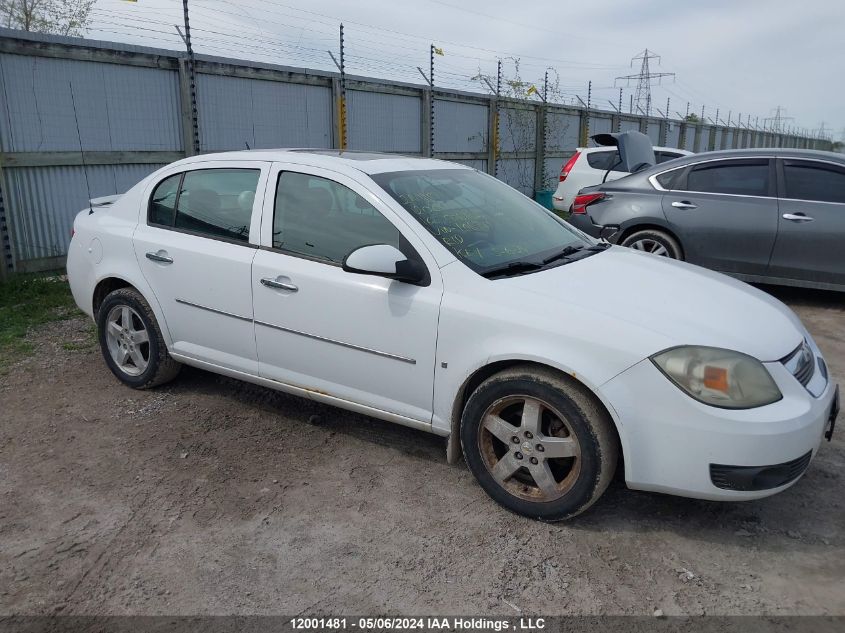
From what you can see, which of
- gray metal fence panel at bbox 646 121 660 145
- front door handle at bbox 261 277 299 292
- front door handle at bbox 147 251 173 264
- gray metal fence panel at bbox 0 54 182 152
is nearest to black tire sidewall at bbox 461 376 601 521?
front door handle at bbox 261 277 299 292

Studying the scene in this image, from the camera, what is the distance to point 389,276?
3.22 m

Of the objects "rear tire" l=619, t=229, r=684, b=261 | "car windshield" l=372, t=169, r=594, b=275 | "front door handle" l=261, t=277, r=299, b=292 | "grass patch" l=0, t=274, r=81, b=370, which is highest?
"car windshield" l=372, t=169, r=594, b=275

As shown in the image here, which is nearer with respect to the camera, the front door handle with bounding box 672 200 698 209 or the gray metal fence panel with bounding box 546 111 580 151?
the front door handle with bounding box 672 200 698 209

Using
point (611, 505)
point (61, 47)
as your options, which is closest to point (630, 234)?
point (611, 505)

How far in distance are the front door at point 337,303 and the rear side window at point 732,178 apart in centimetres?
490

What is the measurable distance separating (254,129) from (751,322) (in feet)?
27.3

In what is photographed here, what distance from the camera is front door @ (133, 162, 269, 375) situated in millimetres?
3869

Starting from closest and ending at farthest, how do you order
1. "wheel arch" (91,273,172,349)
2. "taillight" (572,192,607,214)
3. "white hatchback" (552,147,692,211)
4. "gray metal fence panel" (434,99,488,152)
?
"wheel arch" (91,273,172,349)
"taillight" (572,192,607,214)
"white hatchback" (552,147,692,211)
"gray metal fence panel" (434,99,488,152)

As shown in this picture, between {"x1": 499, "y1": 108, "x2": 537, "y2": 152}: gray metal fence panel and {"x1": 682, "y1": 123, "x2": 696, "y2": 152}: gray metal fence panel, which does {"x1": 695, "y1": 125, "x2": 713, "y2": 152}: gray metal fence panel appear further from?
{"x1": 499, "y1": 108, "x2": 537, "y2": 152}: gray metal fence panel

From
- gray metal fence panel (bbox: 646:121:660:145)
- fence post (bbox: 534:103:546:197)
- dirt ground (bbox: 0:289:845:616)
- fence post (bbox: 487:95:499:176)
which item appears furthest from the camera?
gray metal fence panel (bbox: 646:121:660:145)

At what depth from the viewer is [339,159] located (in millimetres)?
3826

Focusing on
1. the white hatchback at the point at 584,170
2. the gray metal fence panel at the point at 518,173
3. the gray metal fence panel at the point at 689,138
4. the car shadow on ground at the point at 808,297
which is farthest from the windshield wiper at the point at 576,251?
the gray metal fence panel at the point at 689,138

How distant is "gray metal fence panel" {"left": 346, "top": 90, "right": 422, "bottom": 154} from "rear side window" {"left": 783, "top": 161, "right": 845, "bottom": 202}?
7.14 m

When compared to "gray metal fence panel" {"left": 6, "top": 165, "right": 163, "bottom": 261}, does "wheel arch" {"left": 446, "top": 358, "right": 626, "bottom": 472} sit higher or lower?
lower
